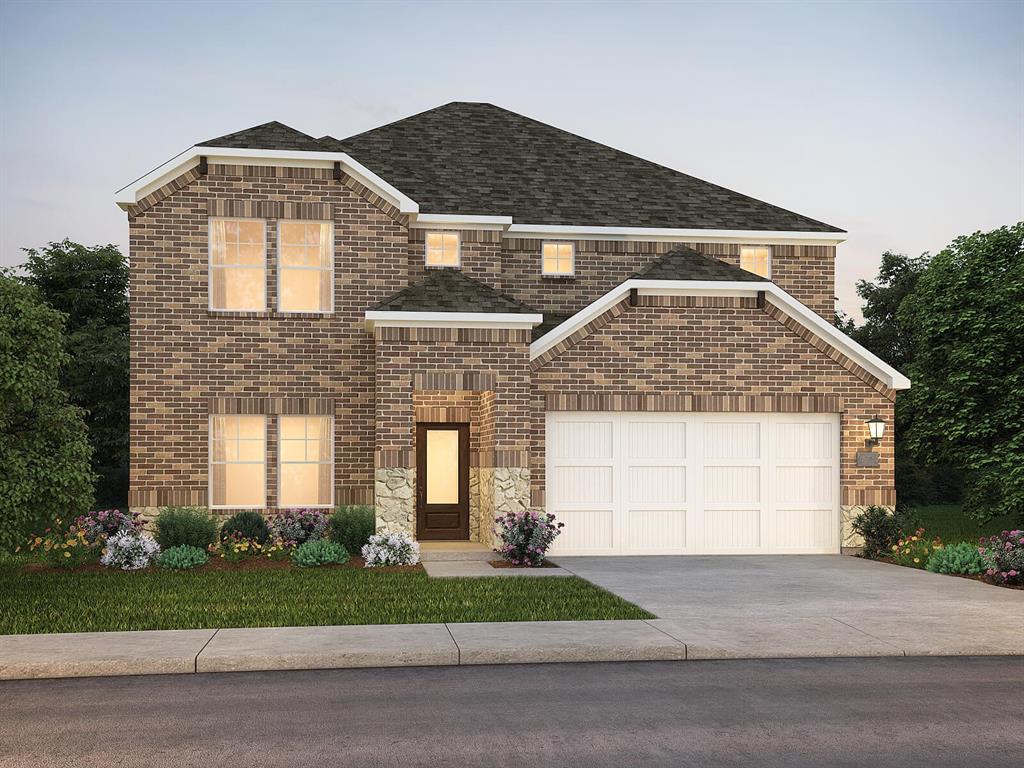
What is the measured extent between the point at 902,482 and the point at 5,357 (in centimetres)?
3990

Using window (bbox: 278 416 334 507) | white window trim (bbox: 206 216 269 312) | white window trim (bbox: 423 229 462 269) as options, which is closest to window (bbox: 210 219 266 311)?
white window trim (bbox: 206 216 269 312)

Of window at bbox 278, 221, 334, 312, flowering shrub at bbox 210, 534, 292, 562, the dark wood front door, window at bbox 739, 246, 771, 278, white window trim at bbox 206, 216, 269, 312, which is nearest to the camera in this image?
flowering shrub at bbox 210, 534, 292, 562

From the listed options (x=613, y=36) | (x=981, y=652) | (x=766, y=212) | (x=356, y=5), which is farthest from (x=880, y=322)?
(x=981, y=652)

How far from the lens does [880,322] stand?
4541 centimetres

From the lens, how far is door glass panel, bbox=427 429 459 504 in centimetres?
2133

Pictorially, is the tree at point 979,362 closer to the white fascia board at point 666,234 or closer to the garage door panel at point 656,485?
the white fascia board at point 666,234

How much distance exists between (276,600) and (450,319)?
6.69 meters

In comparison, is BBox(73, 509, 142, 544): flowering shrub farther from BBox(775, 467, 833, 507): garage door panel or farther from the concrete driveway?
BBox(775, 467, 833, 507): garage door panel

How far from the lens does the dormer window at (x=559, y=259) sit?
74.1ft

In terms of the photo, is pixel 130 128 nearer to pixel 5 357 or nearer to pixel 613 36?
pixel 613 36

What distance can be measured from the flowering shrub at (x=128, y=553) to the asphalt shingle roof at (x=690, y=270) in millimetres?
9893

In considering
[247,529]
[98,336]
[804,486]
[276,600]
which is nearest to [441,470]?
[247,529]

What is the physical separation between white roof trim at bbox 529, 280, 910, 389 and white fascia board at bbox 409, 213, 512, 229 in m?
3.30

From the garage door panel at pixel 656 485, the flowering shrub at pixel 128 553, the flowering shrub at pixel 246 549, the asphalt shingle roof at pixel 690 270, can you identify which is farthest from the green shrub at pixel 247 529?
the asphalt shingle roof at pixel 690 270
